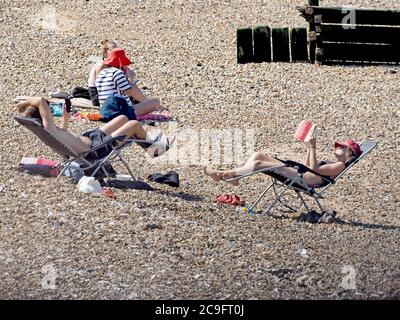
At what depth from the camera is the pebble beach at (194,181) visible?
30.2ft

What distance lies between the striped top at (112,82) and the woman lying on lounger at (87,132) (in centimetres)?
202

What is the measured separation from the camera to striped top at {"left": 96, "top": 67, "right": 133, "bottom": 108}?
46.0 feet

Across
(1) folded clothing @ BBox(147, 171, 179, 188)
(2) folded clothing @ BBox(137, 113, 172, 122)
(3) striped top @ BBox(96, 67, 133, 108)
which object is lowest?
(2) folded clothing @ BBox(137, 113, 172, 122)

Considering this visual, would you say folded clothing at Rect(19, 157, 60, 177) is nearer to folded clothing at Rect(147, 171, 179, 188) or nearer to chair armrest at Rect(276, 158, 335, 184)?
folded clothing at Rect(147, 171, 179, 188)

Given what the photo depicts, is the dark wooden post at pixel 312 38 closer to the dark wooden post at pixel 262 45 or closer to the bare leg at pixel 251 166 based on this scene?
the dark wooden post at pixel 262 45

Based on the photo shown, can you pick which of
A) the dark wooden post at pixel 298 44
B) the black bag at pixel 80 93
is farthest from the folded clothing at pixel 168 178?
the dark wooden post at pixel 298 44

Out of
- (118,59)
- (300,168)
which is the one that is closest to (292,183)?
(300,168)

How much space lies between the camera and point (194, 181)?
12.5m

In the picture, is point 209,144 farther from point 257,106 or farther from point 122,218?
point 122,218

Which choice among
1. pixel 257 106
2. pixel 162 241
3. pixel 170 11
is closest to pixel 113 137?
pixel 162 241

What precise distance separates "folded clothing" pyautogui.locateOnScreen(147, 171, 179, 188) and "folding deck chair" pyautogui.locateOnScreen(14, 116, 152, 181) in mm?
370

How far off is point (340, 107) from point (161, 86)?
7.95 ft

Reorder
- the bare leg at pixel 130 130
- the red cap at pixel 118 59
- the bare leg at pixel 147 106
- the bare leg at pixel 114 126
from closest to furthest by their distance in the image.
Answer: the bare leg at pixel 130 130 → the bare leg at pixel 114 126 → the red cap at pixel 118 59 → the bare leg at pixel 147 106

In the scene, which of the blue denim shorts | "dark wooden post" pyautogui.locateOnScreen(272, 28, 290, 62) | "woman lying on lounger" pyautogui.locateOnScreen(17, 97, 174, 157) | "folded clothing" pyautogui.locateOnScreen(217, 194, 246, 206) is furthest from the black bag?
"folded clothing" pyautogui.locateOnScreen(217, 194, 246, 206)
